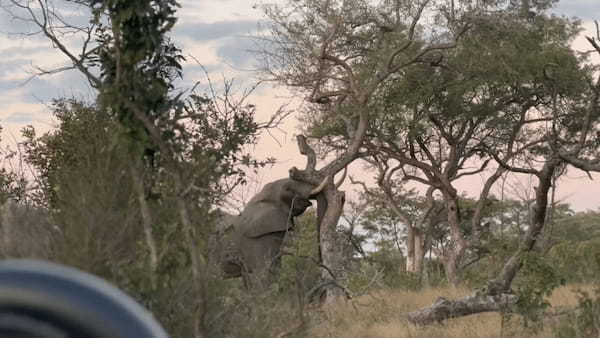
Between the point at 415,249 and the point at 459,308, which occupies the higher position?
the point at 415,249

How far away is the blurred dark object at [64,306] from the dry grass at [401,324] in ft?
23.7

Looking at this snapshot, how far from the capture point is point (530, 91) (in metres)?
24.5

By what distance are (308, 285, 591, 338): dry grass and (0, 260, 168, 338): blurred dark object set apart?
284 inches

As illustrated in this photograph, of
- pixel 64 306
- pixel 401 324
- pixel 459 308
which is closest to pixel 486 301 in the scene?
pixel 459 308

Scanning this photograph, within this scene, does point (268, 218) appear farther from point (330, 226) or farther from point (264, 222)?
point (330, 226)

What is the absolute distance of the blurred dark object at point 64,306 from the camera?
1.14 meters

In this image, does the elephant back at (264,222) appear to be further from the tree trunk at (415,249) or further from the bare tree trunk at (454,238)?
the tree trunk at (415,249)

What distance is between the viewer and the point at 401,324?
1299cm

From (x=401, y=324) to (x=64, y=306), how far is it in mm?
12131

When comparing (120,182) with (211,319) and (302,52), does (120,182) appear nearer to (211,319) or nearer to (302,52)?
(211,319)

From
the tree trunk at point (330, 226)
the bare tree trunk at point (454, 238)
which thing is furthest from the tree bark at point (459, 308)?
the bare tree trunk at point (454, 238)

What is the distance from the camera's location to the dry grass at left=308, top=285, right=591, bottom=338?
1134 centimetres

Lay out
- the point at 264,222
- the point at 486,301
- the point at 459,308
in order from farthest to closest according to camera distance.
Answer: the point at 264,222, the point at 459,308, the point at 486,301

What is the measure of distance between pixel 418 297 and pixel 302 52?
7258 millimetres
